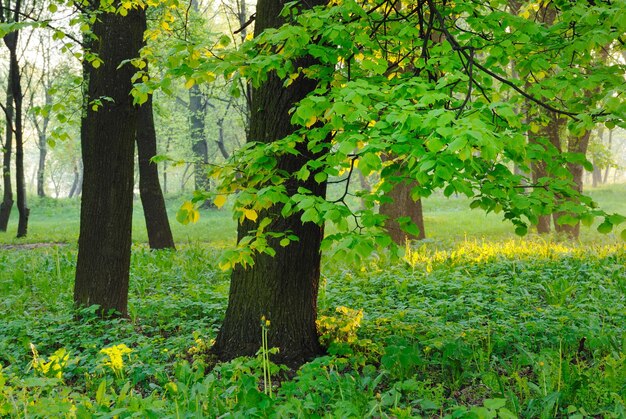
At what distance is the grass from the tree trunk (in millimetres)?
3116

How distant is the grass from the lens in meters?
3.54

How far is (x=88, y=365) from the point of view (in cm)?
463

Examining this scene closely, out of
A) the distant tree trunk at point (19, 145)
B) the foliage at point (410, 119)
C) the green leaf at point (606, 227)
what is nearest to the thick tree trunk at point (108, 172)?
the foliage at point (410, 119)

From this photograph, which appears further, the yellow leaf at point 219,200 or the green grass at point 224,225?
the green grass at point 224,225

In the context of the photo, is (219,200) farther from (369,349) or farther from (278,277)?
(369,349)

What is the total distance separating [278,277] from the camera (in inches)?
187

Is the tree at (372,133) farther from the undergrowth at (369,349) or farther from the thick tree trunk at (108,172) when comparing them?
the thick tree trunk at (108,172)

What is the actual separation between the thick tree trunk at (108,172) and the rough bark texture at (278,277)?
2067 mm

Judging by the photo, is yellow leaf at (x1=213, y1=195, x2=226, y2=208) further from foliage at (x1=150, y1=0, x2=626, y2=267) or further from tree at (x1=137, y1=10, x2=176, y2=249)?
Answer: tree at (x1=137, y1=10, x2=176, y2=249)

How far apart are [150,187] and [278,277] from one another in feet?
26.4

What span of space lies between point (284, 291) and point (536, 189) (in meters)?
2.27

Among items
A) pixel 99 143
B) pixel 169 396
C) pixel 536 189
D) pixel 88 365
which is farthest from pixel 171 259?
pixel 536 189

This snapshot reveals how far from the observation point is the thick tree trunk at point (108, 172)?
20.0 feet

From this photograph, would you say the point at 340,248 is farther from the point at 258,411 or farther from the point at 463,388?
the point at 463,388
